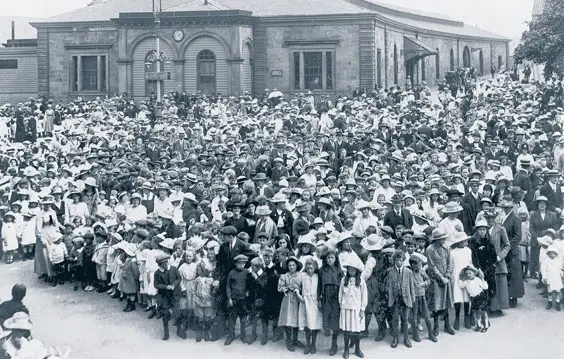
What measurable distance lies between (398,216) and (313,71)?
24183 millimetres

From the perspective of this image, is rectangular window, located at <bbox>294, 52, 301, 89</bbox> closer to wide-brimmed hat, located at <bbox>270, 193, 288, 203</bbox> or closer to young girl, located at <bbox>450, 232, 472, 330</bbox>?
wide-brimmed hat, located at <bbox>270, 193, 288, 203</bbox>

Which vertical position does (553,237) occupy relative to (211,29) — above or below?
Result: below

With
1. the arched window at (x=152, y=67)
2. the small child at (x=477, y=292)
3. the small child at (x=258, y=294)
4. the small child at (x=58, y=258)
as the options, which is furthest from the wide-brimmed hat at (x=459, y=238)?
the arched window at (x=152, y=67)

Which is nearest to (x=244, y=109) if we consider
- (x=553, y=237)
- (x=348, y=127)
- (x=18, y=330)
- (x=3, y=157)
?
(x=348, y=127)

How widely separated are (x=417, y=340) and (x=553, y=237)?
334 centimetres

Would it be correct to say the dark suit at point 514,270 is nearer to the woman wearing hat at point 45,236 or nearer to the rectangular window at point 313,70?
the woman wearing hat at point 45,236

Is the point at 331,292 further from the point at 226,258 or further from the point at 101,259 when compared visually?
the point at 101,259

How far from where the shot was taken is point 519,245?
1357cm

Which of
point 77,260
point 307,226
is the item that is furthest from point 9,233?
point 307,226

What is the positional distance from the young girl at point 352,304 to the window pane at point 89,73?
102 ft

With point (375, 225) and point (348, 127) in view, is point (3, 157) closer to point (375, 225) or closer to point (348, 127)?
point (348, 127)

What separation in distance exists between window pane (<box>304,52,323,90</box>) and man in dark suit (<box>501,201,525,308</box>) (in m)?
24.5

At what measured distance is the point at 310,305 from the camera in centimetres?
1135

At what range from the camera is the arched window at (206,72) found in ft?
120
